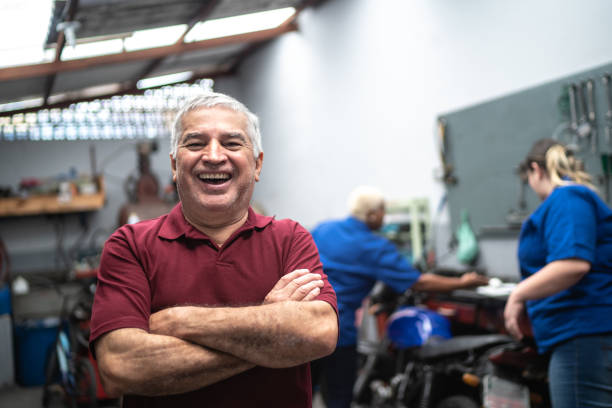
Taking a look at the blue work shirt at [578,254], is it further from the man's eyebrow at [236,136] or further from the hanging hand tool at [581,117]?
the hanging hand tool at [581,117]

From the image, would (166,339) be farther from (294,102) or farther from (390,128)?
(294,102)

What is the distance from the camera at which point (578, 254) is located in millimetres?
1973

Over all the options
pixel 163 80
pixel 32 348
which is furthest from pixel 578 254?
pixel 163 80

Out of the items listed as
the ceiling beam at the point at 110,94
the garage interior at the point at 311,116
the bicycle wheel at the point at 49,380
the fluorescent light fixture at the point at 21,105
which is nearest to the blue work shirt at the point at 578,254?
the garage interior at the point at 311,116

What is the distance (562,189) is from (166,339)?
1542mm

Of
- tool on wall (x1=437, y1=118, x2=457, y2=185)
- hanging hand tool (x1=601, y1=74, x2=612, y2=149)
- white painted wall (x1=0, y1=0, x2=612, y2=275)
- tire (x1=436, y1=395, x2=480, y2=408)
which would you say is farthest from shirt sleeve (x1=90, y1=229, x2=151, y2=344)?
tool on wall (x1=437, y1=118, x2=457, y2=185)

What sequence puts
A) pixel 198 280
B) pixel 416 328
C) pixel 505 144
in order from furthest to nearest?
pixel 505 144
pixel 416 328
pixel 198 280

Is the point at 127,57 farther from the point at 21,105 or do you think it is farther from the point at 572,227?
the point at 572,227

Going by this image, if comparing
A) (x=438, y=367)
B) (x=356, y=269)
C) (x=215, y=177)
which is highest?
(x=215, y=177)

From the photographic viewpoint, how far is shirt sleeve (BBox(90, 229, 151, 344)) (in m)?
1.30

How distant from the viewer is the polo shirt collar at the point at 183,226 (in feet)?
4.70

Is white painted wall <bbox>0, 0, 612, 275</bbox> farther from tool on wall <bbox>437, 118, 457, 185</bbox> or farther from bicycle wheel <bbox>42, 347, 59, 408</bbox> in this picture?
bicycle wheel <bbox>42, 347, 59, 408</bbox>

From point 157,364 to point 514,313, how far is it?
1598 mm

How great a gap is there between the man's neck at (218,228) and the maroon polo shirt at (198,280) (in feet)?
0.09
